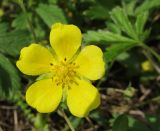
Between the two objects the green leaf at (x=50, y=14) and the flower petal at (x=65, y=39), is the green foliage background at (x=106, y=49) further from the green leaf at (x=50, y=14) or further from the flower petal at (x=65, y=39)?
the flower petal at (x=65, y=39)

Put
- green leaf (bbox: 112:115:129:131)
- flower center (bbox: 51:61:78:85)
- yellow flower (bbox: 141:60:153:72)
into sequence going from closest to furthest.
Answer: flower center (bbox: 51:61:78:85) → green leaf (bbox: 112:115:129:131) → yellow flower (bbox: 141:60:153:72)

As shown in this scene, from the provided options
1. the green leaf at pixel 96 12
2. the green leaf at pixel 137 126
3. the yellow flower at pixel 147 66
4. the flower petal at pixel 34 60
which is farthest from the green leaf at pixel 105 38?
the yellow flower at pixel 147 66

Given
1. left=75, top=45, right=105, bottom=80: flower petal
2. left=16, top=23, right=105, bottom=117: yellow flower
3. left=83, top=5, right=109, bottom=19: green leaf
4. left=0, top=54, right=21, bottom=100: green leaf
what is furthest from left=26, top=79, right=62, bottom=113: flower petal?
left=83, top=5, right=109, bottom=19: green leaf

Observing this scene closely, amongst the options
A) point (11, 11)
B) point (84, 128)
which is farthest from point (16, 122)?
point (11, 11)

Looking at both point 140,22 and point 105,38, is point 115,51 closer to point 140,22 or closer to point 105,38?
point 105,38

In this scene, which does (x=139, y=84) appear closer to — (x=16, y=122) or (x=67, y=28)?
(x=16, y=122)

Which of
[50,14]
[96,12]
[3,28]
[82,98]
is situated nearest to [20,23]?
[50,14]

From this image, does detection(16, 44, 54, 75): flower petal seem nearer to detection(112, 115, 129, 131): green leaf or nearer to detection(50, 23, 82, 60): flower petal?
detection(50, 23, 82, 60): flower petal
